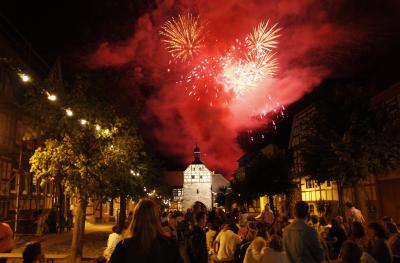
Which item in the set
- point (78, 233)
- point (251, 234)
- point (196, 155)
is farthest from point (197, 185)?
point (251, 234)

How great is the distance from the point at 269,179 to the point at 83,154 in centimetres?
3184

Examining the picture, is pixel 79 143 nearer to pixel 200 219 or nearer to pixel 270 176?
pixel 200 219

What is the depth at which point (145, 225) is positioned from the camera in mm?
3521

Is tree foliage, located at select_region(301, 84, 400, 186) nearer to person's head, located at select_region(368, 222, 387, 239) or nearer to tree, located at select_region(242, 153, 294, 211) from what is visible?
person's head, located at select_region(368, 222, 387, 239)

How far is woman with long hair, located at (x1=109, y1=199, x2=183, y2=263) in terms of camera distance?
3408 mm

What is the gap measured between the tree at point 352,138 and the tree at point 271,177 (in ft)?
63.6

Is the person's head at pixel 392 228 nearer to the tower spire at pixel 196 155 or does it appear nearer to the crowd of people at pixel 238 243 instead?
the crowd of people at pixel 238 243

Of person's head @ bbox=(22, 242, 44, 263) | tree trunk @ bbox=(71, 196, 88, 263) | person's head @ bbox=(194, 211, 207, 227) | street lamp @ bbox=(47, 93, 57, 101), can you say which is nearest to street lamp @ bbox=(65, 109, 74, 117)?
street lamp @ bbox=(47, 93, 57, 101)

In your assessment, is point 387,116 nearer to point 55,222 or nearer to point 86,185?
point 86,185

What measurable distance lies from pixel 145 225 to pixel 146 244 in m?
0.18

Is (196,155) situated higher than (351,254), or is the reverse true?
(196,155)

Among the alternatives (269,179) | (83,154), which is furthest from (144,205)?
(269,179)

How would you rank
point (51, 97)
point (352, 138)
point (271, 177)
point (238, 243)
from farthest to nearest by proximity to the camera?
1. point (271, 177)
2. point (352, 138)
3. point (51, 97)
4. point (238, 243)

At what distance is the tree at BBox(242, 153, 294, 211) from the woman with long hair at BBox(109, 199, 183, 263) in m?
39.8
